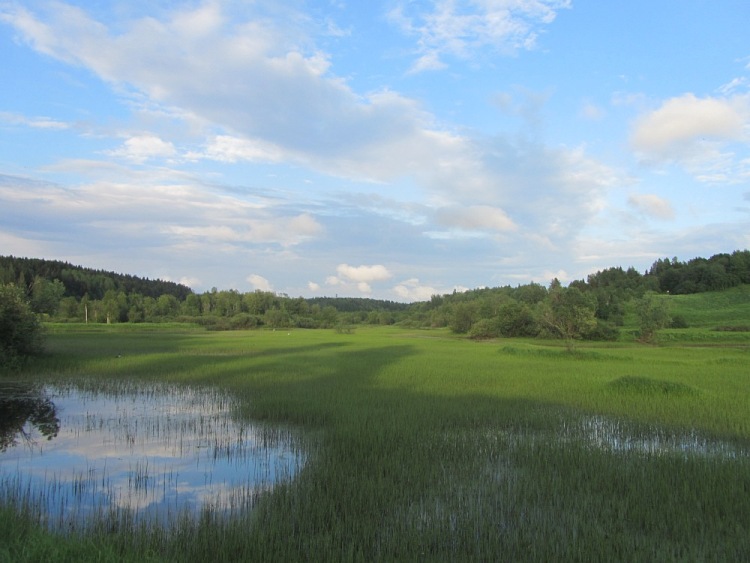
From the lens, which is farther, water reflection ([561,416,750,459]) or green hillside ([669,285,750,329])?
green hillside ([669,285,750,329])

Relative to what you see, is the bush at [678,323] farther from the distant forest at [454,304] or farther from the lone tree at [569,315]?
the lone tree at [569,315]

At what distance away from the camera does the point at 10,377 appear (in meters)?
19.9

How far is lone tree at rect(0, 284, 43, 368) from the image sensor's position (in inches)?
837

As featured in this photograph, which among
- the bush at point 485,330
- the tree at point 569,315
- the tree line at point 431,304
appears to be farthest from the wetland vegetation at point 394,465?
the bush at point 485,330

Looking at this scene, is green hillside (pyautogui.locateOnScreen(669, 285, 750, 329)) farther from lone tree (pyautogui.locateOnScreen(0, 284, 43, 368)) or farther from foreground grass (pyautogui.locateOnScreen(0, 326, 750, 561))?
lone tree (pyautogui.locateOnScreen(0, 284, 43, 368))

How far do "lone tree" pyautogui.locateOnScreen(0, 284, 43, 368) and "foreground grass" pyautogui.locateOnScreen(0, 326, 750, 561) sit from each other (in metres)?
12.9

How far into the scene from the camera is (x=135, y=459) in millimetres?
9305

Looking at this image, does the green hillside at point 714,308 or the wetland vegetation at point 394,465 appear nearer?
the wetland vegetation at point 394,465

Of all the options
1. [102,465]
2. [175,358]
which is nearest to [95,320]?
[175,358]

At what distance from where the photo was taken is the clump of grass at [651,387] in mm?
16016

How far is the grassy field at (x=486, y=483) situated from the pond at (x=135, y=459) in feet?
2.23

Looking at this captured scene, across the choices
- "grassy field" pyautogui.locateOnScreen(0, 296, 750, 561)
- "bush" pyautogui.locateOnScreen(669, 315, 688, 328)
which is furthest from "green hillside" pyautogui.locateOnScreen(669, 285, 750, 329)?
"grassy field" pyautogui.locateOnScreen(0, 296, 750, 561)

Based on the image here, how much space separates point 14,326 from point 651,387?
87.8ft

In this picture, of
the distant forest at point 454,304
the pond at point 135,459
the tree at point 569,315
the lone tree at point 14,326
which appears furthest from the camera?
the distant forest at point 454,304
